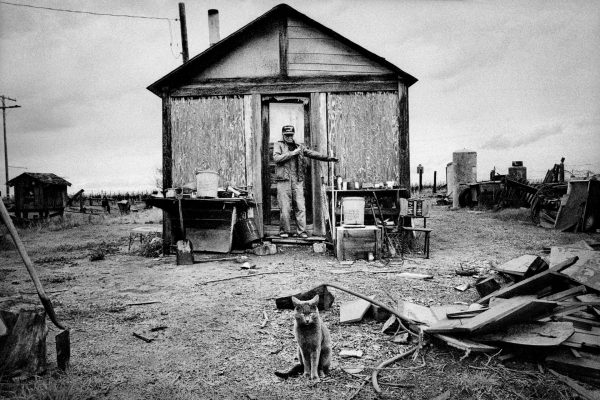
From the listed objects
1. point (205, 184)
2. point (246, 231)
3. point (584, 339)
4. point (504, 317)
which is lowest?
point (584, 339)

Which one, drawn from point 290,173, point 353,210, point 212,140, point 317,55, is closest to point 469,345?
A: point 353,210

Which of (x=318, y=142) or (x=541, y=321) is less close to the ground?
(x=318, y=142)

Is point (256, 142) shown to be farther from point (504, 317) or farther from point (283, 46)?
point (504, 317)

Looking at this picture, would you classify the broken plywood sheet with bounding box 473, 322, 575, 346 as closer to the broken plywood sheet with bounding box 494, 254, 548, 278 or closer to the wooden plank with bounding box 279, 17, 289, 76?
the broken plywood sheet with bounding box 494, 254, 548, 278

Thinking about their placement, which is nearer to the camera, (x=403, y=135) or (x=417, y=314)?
(x=417, y=314)

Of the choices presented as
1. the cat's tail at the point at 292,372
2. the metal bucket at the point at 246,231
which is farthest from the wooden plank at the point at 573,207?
the cat's tail at the point at 292,372

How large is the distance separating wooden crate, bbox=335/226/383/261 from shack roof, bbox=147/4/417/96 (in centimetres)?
415

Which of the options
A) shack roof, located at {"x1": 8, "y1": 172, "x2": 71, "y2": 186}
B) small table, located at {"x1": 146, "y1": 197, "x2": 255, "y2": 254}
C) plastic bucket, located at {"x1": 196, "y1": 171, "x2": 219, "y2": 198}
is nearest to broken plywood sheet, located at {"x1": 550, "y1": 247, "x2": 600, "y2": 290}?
small table, located at {"x1": 146, "y1": 197, "x2": 255, "y2": 254}

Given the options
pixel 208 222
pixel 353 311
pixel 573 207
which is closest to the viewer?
pixel 353 311

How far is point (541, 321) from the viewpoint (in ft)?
10.8

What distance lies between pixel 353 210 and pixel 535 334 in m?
4.91

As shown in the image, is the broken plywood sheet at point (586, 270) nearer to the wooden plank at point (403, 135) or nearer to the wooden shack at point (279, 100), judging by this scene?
the wooden plank at point (403, 135)

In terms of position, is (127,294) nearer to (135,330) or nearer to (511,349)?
(135,330)

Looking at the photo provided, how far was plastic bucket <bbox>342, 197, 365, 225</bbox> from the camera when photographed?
7.91 m
